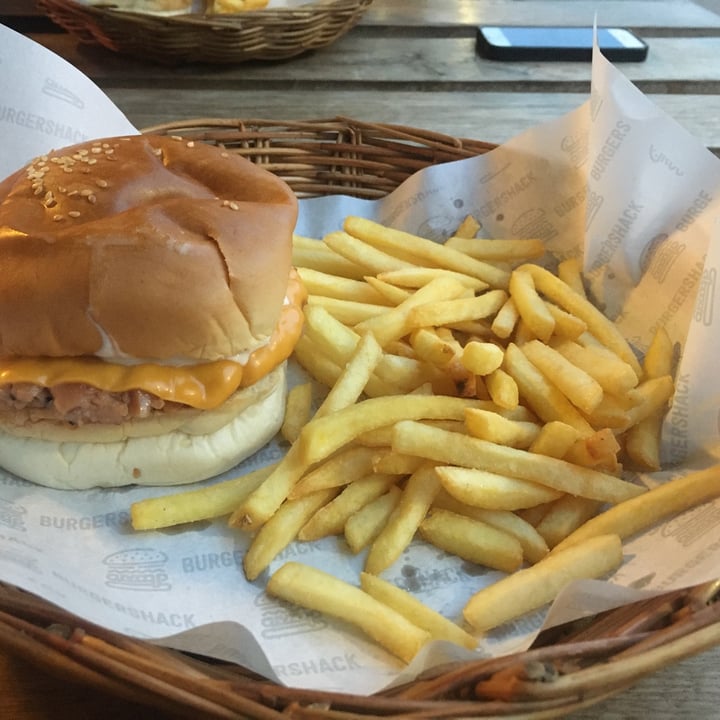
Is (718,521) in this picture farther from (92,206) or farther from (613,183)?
(92,206)

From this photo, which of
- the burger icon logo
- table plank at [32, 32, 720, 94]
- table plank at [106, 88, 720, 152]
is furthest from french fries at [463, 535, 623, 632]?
table plank at [32, 32, 720, 94]

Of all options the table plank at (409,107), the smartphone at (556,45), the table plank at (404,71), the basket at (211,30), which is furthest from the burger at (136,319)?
the smartphone at (556,45)

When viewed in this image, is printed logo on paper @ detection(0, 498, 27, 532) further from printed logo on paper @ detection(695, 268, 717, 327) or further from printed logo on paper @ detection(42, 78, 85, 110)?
printed logo on paper @ detection(695, 268, 717, 327)

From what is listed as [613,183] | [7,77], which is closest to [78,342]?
[7,77]

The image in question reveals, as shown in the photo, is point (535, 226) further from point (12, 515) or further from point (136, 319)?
point (12, 515)

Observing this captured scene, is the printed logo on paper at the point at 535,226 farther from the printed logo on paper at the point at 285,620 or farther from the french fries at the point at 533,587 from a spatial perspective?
the printed logo on paper at the point at 285,620

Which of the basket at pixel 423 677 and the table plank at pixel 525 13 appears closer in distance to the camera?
the basket at pixel 423 677
